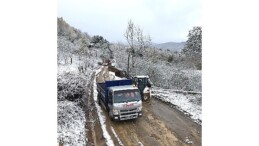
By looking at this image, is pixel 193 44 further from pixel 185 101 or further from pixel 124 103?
pixel 124 103

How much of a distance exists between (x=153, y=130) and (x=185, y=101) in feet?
21.0

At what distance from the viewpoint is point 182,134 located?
562 inches

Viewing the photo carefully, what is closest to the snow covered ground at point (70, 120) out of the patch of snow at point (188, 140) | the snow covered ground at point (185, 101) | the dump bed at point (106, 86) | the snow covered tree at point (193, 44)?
the dump bed at point (106, 86)

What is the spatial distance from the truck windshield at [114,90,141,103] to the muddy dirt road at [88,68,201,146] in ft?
4.21

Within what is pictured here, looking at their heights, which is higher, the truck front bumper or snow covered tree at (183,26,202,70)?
snow covered tree at (183,26,202,70)

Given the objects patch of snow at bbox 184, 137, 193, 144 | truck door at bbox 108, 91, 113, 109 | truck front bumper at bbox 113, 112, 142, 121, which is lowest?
patch of snow at bbox 184, 137, 193, 144

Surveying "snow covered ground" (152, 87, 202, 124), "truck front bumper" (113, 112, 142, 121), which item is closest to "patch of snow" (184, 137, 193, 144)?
"snow covered ground" (152, 87, 202, 124)

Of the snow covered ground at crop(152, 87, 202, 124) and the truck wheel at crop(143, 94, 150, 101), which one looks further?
the truck wheel at crop(143, 94, 150, 101)

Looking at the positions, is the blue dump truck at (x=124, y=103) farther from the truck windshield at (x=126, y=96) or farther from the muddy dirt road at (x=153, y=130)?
the muddy dirt road at (x=153, y=130)

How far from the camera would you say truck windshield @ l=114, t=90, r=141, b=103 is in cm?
1579

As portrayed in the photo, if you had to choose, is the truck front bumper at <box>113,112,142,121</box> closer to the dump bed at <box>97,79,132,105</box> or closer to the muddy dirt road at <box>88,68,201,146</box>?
the muddy dirt road at <box>88,68,201,146</box>
